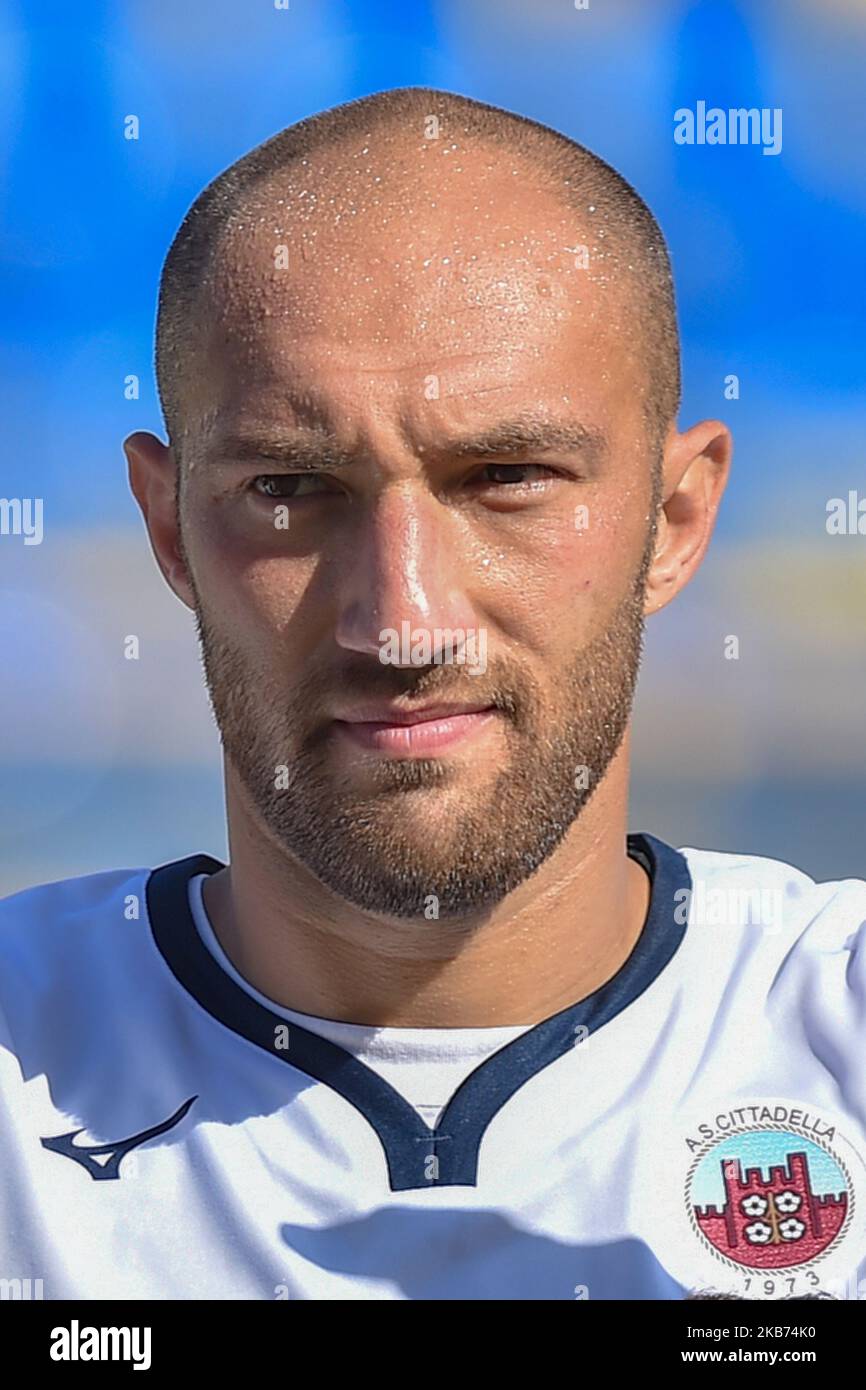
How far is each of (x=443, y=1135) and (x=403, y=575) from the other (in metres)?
0.80

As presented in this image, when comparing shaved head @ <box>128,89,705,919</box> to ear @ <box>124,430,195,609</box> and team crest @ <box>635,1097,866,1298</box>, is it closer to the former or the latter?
ear @ <box>124,430,195,609</box>

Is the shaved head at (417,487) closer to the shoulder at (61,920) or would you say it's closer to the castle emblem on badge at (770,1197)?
the shoulder at (61,920)

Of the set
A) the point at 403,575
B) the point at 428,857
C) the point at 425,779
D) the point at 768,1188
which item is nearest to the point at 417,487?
the point at 403,575

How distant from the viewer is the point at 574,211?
7.32 feet

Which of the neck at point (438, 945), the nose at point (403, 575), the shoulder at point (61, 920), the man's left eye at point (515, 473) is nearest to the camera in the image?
the nose at point (403, 575)

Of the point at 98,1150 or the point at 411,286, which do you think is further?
the point at 98,1150

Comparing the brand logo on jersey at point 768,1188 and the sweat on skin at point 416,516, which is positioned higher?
the sweat on skin at point 416,516

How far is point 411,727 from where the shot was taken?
6.91 ft

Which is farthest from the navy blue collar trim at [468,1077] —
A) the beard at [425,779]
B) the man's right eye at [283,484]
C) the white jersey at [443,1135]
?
the man's right eye at [283,484]

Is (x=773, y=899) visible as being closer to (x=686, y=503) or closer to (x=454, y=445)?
(x=686, y=503)

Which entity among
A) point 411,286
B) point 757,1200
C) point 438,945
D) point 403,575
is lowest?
point 757,1200

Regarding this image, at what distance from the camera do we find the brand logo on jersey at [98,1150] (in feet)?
7.46

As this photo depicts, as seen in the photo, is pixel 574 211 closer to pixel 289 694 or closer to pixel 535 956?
pixel 289 694

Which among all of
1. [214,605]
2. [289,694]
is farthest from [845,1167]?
[214,605]
